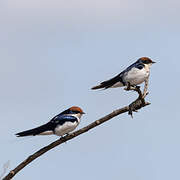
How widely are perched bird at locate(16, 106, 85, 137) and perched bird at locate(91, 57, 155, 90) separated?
3.33ft

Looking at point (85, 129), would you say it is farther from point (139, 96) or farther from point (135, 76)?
point (135, 76)

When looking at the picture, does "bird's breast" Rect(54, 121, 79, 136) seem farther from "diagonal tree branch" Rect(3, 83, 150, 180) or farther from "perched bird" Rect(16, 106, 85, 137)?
"diagonal tree branch" Rect(3, 83, 150, 180)

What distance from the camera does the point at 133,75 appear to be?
40.8 feet

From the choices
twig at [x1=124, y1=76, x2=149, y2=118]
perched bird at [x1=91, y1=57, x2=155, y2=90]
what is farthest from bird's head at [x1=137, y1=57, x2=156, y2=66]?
twig at [x1=124, y1=76, x2=149, y2=118]

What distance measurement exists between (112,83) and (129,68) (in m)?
0.68

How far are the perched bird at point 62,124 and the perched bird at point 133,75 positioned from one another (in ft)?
3.33

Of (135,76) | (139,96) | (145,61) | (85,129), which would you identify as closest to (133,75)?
(135,76)

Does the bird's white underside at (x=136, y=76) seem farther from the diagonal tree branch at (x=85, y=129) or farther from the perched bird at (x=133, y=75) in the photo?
the diagonal tree branch at (x=85, y=129)

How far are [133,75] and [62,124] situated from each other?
2.50 meters

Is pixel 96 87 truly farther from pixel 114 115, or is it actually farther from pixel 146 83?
pixel 114 115

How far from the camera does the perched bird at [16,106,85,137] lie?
12.0 meters

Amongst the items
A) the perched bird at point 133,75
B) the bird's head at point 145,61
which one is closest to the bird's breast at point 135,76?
the perched bird at point 133,75

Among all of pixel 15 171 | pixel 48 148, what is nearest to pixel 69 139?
pixel 48 148

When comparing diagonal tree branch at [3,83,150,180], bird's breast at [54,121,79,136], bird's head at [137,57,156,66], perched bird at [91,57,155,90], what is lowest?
bird's breast at [54,121,79,136]
